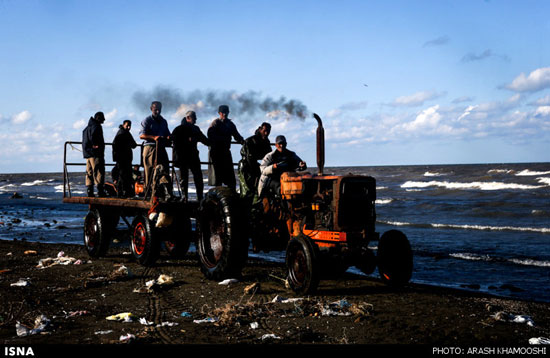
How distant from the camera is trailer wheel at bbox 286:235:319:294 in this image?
639cm

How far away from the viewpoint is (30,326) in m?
5.57

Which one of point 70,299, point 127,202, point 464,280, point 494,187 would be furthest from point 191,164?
point 494,187

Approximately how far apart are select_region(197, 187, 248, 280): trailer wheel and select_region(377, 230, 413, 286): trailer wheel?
2064 millimetres

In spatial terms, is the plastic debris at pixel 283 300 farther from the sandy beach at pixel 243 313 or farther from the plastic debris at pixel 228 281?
the plastic debris at pixel 228 281

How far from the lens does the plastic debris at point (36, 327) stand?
206 inches

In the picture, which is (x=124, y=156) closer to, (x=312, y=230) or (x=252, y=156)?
(x=252, y=156)

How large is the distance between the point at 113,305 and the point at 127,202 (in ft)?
10.1

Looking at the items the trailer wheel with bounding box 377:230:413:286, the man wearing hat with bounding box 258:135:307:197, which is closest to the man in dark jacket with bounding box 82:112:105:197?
the man wearing hat with bounding box 258:135:307:197

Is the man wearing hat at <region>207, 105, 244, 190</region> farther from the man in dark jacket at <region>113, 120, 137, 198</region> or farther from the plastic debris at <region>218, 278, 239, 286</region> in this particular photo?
the man in dark jacket at <region>113, 120, 137, 198</region>

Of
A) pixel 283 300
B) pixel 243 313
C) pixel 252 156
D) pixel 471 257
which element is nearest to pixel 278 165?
pixel 252 156

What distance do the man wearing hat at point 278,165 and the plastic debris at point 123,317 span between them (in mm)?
2744

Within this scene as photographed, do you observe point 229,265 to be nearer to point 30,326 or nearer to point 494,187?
point 30,326

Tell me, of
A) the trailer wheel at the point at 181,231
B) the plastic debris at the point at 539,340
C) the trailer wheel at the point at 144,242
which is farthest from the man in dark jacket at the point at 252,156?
the plastic debris at the point at 539,340

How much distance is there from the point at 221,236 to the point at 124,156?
4.52 meters
